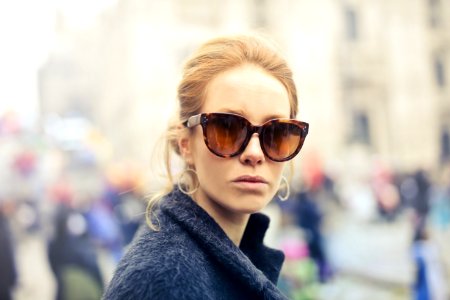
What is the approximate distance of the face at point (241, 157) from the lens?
107 cm

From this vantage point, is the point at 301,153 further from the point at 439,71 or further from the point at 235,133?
the point at 235,133

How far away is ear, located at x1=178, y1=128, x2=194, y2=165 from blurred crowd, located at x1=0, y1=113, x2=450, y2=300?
3.62m

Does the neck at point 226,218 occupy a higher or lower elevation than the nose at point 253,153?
lower

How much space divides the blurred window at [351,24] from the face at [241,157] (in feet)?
32.9

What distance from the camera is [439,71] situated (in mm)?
10562

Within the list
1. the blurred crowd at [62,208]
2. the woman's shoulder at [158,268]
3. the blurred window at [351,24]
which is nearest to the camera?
the woman's shoulder at [158,268]

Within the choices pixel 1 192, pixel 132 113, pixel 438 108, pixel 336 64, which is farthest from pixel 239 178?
pixel 336 64

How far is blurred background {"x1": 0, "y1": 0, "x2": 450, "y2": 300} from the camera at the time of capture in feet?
15.2

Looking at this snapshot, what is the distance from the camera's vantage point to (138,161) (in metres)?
7.34

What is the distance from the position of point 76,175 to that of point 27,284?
1722 mm

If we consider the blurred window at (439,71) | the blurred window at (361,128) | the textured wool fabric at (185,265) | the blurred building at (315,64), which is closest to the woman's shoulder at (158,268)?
the textured wool fabric at (185,265)

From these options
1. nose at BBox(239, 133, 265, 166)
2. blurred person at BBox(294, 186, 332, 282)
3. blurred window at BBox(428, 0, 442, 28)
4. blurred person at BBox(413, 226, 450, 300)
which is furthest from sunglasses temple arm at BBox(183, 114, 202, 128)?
blurred window at BBox(428, 0, 442, 28)

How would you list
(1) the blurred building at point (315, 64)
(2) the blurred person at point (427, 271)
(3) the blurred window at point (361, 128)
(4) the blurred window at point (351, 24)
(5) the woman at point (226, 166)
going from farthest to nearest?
(3) the blurred window at point (361, 128) → (4) the blurred window at point (351, 24) → (1) the blurred building at point (315, 64) → (2) the blurred person at point (427, 271) → (5) the woman at point (226, 166)

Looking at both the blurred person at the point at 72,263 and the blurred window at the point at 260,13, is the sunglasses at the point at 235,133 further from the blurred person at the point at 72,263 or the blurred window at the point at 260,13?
the blurred window at the point at 260,13
